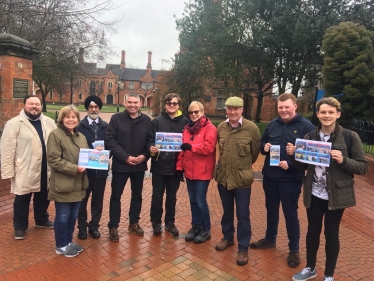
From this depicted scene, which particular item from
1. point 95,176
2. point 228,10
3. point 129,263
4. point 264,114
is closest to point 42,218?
point 95,176

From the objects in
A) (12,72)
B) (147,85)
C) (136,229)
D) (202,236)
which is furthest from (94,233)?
(147,85)

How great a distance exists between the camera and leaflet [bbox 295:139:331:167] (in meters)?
3.14

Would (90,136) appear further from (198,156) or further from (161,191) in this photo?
(198,156)

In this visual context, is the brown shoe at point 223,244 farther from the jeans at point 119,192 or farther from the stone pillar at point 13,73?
the stone pillar at point 13,73

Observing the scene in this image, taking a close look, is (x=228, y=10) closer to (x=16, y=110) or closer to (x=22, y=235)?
(x=16, y=110)

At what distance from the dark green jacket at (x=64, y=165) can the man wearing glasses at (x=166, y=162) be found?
1023 mm

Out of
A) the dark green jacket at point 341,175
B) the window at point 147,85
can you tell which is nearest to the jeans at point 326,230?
the dark green jacket at point 341,175

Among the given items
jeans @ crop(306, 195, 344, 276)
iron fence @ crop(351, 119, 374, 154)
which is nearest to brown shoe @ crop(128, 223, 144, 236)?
jeans @ crop(306, 195, 344, 276)

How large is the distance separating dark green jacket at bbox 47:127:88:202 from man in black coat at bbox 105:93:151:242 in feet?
1.80

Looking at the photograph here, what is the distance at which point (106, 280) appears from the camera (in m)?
3.38

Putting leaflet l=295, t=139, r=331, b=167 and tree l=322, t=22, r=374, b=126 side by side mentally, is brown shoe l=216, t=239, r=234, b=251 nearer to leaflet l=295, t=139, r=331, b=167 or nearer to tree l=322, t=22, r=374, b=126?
leaflet l=295, t=139, r=331, b=167

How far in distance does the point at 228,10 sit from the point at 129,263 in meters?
17.0

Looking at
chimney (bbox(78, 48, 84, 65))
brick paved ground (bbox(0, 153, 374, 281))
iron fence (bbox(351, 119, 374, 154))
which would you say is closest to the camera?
brick paved ground (bbox(0, 153, 374, 281))

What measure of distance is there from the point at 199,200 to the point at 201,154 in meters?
0.67
